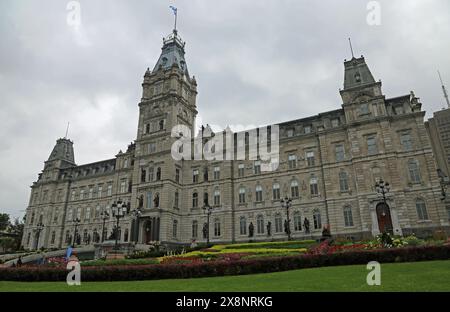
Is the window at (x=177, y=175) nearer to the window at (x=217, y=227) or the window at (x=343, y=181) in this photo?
the window at (x=217, y=227)

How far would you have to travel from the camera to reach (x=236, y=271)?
14859mm

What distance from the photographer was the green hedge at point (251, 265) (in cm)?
1482

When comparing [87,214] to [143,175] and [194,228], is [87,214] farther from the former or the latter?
[194,228]

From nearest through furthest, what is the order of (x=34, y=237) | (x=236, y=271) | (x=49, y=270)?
(x=236, y=271) < (x=49, y=270) < (x=34, y=237)

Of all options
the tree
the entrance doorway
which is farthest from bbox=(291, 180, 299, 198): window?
the tree

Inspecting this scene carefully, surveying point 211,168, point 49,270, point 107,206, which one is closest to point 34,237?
point 107,206

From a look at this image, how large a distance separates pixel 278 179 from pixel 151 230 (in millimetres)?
18612

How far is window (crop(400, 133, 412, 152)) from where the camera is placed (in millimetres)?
34250

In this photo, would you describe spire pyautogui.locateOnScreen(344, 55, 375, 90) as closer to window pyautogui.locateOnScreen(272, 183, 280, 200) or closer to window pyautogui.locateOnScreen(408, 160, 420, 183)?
window pyautogui.locateOnScreen(408, 160, 420, 183)

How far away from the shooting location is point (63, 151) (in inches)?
2547

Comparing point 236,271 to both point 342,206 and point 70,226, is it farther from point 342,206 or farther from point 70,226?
point 70,226

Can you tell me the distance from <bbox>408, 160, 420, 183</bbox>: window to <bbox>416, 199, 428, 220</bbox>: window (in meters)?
2.31
